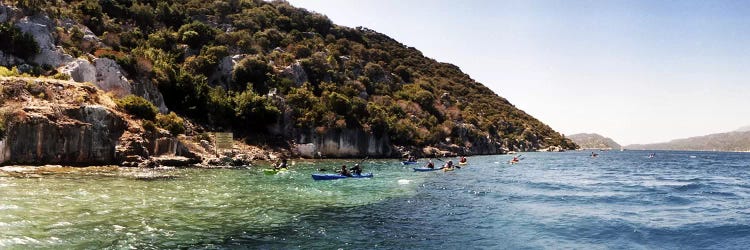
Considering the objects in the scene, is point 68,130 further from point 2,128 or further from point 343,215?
point 343,215

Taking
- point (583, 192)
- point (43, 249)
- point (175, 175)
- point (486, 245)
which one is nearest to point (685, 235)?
point (486, 245)

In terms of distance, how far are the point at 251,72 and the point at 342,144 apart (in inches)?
736

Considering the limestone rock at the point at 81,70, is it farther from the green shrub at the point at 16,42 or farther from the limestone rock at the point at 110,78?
the green shrub at the point at 16,42

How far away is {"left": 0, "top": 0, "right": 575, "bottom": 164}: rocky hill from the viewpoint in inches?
2069

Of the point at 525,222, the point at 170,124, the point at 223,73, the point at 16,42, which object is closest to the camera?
the point at 525,222

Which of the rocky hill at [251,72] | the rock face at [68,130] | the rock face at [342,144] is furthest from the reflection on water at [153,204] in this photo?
the rock face at [342,144]

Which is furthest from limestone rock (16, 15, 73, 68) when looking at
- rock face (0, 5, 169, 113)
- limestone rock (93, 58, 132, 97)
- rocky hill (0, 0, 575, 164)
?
limestone rock (93, 58, 132, 97)

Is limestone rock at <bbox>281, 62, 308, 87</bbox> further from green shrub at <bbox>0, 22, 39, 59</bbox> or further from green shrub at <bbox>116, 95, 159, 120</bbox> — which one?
→ green shrub at <bbox>0, 22, 39, 59</bbox>

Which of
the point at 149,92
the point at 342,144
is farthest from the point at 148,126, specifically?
the point at 342,144

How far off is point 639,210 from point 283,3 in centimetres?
10688

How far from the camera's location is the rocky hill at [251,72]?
172 feet

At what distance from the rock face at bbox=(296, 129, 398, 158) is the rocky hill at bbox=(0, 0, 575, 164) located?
159 mm

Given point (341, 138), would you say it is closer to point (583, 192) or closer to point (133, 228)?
point (583, 192)

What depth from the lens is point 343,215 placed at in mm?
21422
